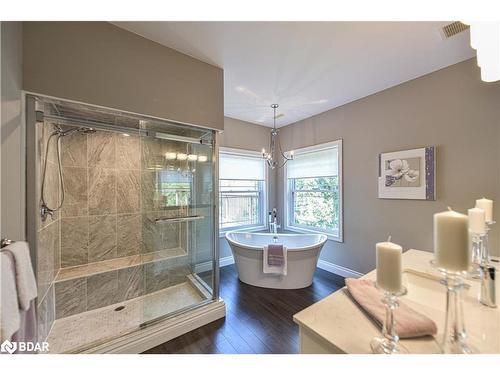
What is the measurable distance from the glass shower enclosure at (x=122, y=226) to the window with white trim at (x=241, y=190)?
1.01 m

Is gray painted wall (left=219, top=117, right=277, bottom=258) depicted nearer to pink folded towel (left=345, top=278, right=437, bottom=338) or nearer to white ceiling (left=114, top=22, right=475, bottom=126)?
white ceiling (left=114, top=22, right=475, bottom=126)

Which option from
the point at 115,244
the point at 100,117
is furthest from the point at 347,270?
the point at 100,117

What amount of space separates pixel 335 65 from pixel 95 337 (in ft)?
11.0

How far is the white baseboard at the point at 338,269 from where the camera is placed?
2709mm

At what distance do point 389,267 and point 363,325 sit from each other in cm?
32

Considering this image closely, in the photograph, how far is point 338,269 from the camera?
114 inches

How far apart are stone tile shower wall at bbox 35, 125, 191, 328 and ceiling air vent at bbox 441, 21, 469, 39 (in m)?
2.53

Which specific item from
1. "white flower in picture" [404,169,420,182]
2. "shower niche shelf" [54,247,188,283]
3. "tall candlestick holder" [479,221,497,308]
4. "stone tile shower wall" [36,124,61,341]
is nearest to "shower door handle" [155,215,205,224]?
"shower niche shelf" [54,247,188,283]

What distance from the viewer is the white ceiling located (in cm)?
149

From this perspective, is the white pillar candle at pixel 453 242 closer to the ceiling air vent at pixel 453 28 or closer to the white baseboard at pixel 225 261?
the ceiling air vent at pixel 453 28

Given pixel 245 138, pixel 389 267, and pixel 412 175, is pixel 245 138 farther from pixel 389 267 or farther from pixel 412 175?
pixel 389 267
